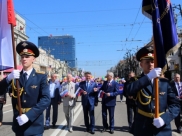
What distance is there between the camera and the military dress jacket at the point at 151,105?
3484 mm

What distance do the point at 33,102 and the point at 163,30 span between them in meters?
2.23

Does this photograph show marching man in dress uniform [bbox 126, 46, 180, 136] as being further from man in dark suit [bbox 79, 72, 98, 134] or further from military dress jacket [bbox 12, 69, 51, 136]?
man in dark suit [bbox 79, 72, 98, 134]

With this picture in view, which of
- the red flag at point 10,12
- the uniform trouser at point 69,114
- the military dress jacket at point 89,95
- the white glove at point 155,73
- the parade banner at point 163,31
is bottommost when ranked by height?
the uniform trouser at point 69,114

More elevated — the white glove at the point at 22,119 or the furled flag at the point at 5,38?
the furled flag at the point at 5,38

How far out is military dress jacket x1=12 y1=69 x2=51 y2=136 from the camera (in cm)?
371

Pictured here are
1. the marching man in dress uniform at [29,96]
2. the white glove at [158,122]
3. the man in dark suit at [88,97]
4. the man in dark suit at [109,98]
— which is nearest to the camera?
the white glove at [158,122]

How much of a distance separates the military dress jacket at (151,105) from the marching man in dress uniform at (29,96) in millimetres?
1344

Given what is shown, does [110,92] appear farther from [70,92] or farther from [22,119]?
[22,119]

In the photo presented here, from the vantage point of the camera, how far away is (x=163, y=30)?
370 cm

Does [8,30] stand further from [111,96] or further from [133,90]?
[111,96]

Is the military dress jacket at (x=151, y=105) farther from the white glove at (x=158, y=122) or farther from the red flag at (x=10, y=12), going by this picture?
the red flag at (x=10, y=12)

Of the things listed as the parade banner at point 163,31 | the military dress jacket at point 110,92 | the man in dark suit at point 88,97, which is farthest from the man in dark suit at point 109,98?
the parade banner at point 163,31

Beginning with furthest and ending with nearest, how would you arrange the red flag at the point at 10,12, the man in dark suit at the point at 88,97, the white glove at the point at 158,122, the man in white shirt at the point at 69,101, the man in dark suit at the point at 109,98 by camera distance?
the man in white shirt at the point at 69,101 → the man in dark suit at the point at 88,97 → the man in dark suit at the point at 109,98 → the red flag at the point at 10,12 → the white glove at the point at 158,122

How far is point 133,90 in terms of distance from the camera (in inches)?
139
